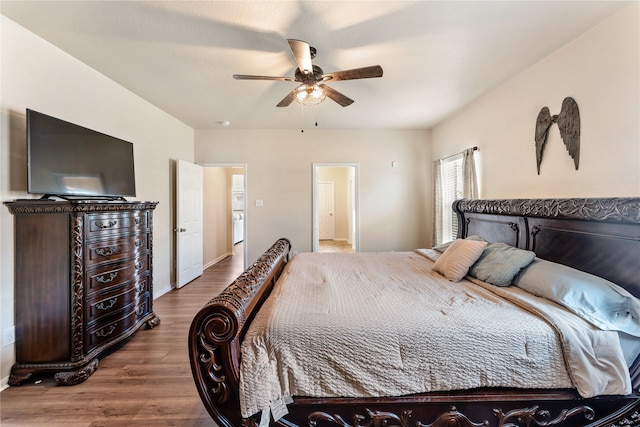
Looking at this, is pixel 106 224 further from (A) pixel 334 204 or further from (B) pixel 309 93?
(A) pixel 334 204

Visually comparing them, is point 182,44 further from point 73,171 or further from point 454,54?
point 454,54

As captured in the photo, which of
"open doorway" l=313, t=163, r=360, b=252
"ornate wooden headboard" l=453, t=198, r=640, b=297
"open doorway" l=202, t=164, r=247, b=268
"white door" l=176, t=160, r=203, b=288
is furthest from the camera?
"open doorway" l=313, t=163, r=360, b=252

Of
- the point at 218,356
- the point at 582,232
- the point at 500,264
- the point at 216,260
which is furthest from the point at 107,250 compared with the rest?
the point at 216,260

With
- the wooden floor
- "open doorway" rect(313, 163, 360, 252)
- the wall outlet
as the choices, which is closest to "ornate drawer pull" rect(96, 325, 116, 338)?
the wooden floor

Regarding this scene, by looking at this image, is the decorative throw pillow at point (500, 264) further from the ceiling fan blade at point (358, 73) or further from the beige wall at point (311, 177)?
the beige wall at point (311, 177)

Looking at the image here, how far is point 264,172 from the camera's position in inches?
185

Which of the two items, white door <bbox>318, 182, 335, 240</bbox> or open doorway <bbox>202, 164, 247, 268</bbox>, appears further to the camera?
white door <bbox>318, 182, 335, 240</bbox>

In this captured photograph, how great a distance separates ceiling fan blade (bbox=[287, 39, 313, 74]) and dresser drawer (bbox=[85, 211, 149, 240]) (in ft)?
6.56

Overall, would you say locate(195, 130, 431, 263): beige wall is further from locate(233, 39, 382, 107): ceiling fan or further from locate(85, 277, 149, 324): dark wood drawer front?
locate(85, 277, 149, 324): dark wood drawer front

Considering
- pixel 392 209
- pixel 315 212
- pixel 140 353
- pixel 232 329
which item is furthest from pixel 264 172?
pixel 232 329

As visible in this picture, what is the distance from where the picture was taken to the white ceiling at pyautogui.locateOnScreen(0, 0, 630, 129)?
5.76 feet

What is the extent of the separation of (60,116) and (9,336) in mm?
1796

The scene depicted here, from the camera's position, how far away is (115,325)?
7.29 feet

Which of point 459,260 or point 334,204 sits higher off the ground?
point 334,204
